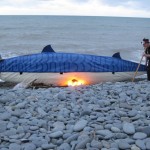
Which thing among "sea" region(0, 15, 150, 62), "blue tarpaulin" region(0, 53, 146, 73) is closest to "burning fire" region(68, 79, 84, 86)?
"blue tarpaulin" region(0, 53, 146, 73)

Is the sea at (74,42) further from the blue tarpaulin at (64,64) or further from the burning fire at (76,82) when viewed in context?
the burning fire at (76,82)

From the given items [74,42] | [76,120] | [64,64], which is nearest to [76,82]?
[64,64]

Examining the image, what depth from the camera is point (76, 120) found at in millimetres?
6152

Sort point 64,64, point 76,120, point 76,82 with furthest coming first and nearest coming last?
point 64,64 < point 76,82 < point 76,120

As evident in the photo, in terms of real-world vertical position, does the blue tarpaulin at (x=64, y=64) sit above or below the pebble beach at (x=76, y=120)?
above

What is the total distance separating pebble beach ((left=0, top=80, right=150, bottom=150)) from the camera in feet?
16.9

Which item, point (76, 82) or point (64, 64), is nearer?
point (76, 82)

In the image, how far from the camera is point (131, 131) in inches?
216

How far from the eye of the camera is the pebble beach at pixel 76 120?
5137 millimetres

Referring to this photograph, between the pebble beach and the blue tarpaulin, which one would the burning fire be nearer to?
the blue tarpaulin

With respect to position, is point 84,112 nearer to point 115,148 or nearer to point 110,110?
point 110,110

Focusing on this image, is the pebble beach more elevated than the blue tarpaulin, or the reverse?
the blue tarpaulin

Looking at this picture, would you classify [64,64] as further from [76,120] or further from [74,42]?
[74,42]

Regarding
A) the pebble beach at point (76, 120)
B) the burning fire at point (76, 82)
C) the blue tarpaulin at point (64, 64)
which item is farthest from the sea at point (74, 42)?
the pebble beach at point (76, 120)
